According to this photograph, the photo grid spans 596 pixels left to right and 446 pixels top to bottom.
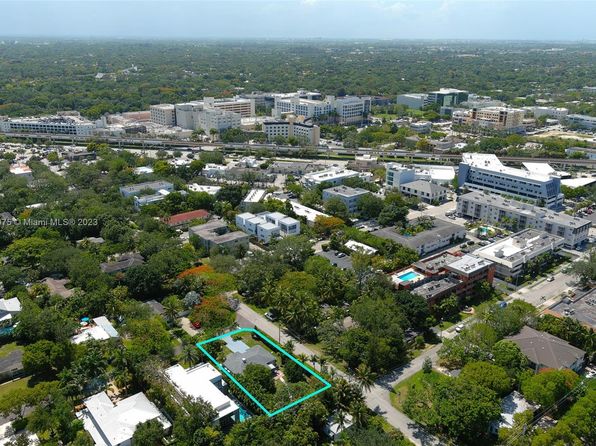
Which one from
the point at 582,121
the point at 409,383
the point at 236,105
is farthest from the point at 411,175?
the point at 582,121

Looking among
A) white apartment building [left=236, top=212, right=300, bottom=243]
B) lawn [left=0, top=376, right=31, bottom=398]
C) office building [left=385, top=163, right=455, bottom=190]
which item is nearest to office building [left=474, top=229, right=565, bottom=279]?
white apartment building [left=236, top=212, right=300, bottom=243]

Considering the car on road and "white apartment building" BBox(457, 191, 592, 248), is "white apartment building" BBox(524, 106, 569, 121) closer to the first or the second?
"white apartment building" BBox(457, 191, 592, 248)

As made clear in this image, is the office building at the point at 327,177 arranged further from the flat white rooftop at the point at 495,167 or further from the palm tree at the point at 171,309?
the palm tree at the point at 171,309

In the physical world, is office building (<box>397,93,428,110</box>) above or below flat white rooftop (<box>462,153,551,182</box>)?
above

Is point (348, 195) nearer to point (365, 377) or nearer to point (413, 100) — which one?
point (365, 377)

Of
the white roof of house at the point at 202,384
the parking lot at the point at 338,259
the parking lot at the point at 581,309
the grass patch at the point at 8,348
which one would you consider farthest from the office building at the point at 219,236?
the parking lot at the point at 581,309

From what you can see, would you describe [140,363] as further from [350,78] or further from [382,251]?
[350,78]
